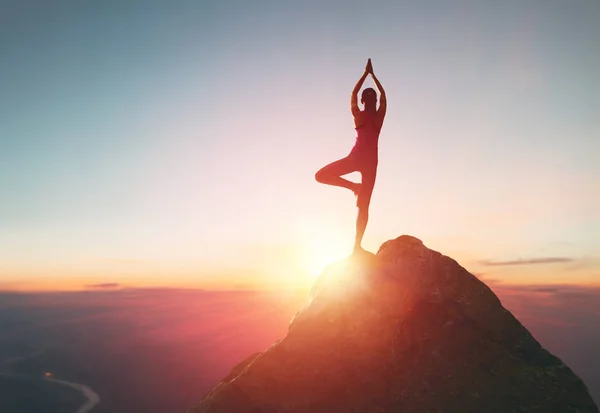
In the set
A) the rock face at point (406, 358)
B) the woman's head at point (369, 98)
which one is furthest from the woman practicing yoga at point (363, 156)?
the rock face at point (406, 358)

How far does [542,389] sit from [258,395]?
15.8ft

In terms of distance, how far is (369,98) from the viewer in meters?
8.63

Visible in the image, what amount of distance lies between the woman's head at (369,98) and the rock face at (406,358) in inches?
134

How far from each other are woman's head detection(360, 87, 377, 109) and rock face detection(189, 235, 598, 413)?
3.40 meters

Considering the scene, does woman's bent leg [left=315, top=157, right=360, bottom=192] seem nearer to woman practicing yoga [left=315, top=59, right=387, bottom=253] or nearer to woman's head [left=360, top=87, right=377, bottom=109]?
woman practicing yoga [left=315, top=59, right=387, bottom=253]

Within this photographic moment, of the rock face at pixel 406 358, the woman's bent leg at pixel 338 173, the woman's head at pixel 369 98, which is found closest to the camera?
the rock face at pixel 406 358

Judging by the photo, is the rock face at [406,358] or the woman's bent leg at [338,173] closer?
the rock face at [406,358]

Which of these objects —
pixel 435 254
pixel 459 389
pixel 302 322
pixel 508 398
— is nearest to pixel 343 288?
pixel 302 322

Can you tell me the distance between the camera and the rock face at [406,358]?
6523mm

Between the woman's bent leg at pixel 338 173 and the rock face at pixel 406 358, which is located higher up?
the woman's bent leg at pixel 338 173

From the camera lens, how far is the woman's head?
28.3 ft

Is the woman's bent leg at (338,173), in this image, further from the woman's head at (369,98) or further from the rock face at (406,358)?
the rock face at (406,358)

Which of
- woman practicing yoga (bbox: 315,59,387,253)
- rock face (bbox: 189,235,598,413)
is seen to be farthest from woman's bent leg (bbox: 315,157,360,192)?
rock face (bbox: 189,235,598,413)

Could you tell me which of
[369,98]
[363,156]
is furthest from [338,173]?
[369,98]
